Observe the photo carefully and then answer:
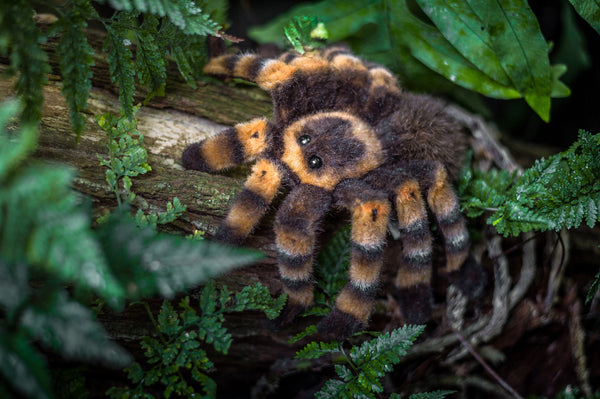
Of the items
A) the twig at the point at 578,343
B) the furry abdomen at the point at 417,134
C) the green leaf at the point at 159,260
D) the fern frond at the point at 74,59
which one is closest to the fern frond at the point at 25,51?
the fern frond at the point at 74,59

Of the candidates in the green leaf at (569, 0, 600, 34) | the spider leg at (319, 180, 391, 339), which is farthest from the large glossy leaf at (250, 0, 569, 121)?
the spider leg at (319, 180, 391, 339)

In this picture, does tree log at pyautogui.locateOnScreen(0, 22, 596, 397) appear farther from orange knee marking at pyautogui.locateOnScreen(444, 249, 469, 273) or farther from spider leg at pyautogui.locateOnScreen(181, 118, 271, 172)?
orange knee marking at pyautogui.locateOnScreen(444, 249, 469, 273)

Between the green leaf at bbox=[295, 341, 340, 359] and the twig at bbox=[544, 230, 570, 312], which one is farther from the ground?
the green leaf at bbox=[295, 341, 340, 359]

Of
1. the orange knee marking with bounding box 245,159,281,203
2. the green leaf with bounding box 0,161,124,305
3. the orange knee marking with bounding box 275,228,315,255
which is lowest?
the orange knee marking with bounding box 275,228,315,255

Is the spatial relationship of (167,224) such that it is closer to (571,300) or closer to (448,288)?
(448,288)

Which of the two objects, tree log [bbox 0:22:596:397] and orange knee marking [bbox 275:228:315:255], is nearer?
orange knee marking [bbox 275:228:315:255]

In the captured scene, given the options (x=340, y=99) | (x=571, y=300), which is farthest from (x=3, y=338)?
(x=571, y=300)

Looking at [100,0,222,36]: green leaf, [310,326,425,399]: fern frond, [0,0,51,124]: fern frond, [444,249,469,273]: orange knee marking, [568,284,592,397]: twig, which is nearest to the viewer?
[0,0,51,124]: fern frond

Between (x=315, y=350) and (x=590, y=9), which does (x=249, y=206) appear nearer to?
(x=315, y=350)
